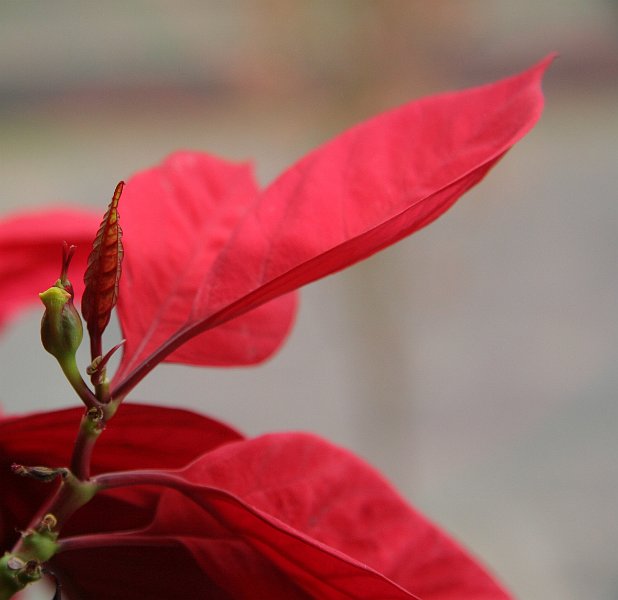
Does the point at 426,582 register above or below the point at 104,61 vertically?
below

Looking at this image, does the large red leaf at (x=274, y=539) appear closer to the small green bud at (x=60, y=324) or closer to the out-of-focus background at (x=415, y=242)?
the small green bud at (x=60, y=324)

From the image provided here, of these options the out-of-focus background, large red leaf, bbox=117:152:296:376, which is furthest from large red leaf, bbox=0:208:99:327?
the out-of-focus background

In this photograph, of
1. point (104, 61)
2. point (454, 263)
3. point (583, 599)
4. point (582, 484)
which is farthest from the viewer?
point (104, 61)

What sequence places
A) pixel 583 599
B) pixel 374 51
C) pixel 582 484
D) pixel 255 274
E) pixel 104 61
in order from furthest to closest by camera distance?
1. pixel 104 61
2. pixel 374 51
3. pixel 582 484
4. pixel 583 599
5. pixel 255 274

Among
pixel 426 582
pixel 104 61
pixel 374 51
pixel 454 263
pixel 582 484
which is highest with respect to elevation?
pixel 104 61

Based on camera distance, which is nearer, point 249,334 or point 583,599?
point 249,334

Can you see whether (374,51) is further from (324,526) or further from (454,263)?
(324,526)

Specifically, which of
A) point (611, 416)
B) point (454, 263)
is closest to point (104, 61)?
point (454, 263)

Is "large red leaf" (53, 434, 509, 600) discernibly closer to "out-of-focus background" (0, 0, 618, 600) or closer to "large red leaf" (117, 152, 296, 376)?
"large red leaf" (117, 152, 296, 376)
